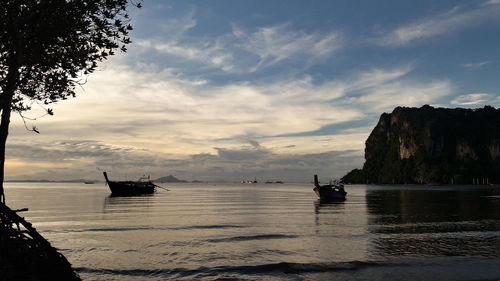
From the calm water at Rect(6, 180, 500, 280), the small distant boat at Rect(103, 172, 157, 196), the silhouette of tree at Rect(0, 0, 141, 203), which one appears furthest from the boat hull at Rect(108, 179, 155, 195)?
the silhouette of tree at Rect(0, 0, 141, 203)

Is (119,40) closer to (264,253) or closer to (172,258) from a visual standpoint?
(172,258)

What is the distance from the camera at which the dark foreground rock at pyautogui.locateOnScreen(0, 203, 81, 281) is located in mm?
9500

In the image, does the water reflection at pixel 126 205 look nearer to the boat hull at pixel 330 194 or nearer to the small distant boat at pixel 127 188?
the small distant boat at pixel 127 188

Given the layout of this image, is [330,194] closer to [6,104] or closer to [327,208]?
[327,208]

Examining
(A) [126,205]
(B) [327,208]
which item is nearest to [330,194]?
(B) [327,208]

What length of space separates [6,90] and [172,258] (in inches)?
428

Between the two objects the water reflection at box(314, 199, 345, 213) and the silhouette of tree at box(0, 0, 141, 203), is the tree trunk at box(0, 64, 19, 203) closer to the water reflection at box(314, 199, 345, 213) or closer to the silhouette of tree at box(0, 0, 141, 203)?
the silhouette of tree at box(0, 0, 141, 203)

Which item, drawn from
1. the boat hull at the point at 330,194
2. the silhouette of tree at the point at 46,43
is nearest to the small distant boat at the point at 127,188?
the boat hull at the point at 330,194

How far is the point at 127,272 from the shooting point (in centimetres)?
1518

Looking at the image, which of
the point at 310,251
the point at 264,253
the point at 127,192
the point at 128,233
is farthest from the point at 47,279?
the point at 127,192

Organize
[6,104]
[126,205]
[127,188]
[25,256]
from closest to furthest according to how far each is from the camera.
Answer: [25,256], [6,104], [126,205], [127,188]

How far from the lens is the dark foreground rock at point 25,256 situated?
374 inches

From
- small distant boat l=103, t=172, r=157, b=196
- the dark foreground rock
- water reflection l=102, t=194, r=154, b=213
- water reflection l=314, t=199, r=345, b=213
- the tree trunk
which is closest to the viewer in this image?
the dark foreground rock

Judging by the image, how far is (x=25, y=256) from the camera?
33.2ft
